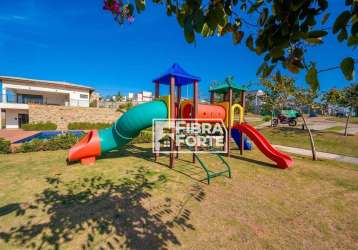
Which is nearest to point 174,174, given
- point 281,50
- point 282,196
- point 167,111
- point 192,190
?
point 192,190

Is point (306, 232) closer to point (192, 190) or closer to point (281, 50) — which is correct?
point (192, 190)

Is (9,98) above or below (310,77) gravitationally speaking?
above

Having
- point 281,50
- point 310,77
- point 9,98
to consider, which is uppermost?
point 9,98

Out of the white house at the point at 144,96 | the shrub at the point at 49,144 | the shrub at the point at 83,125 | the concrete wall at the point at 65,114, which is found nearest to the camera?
the shrub at the point at 49,144

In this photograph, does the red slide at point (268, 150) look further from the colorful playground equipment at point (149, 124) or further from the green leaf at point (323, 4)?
the green leaf at point (323, 4)

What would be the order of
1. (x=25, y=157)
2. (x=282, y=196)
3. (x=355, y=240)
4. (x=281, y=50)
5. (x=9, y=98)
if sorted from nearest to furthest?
(x=281, y=50) → (x=355, y=240) → (x=282, y=196) → (x=25, y=157) → (x=9, y=98)

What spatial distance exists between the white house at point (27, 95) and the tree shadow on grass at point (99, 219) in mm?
25548

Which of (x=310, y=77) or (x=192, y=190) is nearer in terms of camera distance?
(x=310, y=77)

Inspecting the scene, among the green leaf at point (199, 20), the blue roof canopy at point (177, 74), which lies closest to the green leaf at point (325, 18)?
the green leaf at point (199, 20)

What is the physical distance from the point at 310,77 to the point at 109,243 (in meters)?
4.29

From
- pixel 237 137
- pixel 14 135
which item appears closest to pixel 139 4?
pixel 237 137

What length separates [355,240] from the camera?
3.82 metres

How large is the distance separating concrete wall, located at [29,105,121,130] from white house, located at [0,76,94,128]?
7.15 feet

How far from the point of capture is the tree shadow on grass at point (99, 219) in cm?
372
